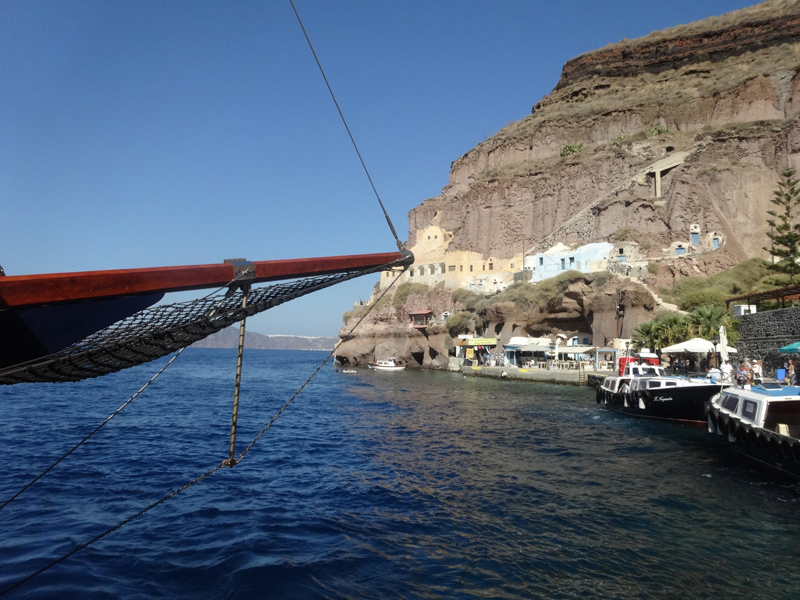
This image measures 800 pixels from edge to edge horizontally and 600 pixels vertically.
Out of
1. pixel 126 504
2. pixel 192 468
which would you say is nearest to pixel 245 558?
pixel 126 504

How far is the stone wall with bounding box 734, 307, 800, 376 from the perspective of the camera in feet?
84.5

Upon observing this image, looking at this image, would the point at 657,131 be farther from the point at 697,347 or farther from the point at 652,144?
the point at 697,347

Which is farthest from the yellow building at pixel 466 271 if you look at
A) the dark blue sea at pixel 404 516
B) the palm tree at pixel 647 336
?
the dark blue sea at pixel 404 516

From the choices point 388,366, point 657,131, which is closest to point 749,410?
point 388,366

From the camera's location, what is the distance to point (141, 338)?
18.7 feet

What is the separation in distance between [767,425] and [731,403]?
8.85ft

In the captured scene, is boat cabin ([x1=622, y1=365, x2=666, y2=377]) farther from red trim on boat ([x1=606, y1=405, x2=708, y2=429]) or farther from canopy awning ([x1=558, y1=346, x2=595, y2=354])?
canopy awning ([x1=558, y1=346, x2=595, y2=354])

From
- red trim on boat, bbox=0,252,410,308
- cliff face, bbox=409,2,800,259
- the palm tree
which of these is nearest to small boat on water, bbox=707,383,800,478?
→ red trim on boat, bbox=0,252,410,308

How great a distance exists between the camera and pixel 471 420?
2519 centimetres

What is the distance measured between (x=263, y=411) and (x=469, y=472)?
17932mm

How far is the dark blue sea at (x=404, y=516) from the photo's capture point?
26.9 ft

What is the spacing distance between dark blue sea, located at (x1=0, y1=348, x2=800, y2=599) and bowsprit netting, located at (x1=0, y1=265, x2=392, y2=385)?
403cm

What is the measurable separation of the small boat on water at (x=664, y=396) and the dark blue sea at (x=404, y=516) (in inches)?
46.0

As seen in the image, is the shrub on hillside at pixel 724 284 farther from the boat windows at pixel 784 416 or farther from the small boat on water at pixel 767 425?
the boat windows at pixel 784 416
